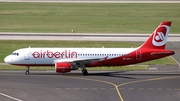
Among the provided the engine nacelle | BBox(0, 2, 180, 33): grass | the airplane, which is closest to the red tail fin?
the airplane

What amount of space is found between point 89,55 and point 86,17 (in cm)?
7344

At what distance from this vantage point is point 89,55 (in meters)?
65.8

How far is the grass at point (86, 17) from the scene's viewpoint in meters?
119

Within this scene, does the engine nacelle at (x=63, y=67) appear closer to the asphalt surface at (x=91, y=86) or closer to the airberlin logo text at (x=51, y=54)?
the asphalt surface at (x=91, y=86)

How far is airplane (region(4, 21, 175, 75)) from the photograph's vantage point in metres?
65.0

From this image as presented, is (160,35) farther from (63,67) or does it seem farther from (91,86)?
(91,86)

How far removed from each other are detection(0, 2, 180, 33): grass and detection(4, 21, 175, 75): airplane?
48715 mm

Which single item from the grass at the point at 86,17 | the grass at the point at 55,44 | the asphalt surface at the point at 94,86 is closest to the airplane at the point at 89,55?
the asphalt surface at the point at 94,86

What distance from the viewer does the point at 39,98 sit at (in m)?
50.9

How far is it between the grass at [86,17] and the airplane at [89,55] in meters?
48.7

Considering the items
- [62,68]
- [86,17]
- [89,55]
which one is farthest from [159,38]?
[86,17]

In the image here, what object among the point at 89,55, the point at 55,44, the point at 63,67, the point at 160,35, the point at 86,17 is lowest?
the point at 63,67

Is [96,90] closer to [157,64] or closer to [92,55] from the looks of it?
[92,55]

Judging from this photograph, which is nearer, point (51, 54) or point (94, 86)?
point (94, 86)
